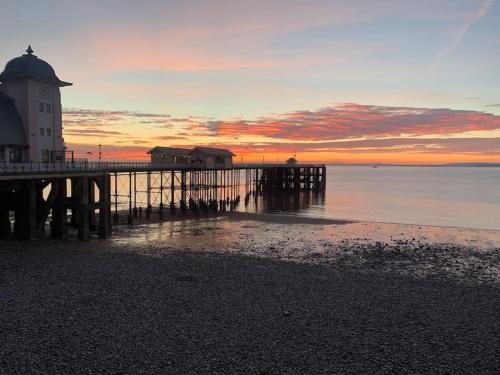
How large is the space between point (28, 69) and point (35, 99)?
84.4 inches

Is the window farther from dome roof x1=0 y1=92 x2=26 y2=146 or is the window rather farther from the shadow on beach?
the shadow on beach

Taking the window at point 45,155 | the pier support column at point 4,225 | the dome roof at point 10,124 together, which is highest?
the dome roof at point 10,124

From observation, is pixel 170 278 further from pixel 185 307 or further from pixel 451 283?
pixel 451 283

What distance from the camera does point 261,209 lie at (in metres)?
53.3

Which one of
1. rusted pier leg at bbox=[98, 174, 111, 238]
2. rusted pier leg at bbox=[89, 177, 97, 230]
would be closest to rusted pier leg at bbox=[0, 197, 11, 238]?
rusted pier leg at bbox=[89, 177, 97, 230]

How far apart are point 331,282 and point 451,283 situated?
5.86m

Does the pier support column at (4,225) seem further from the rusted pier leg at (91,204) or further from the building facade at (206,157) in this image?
the building facade at (206,157)

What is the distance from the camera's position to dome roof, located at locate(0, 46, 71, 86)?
96.0 feet

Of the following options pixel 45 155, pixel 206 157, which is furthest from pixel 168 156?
pixel 45 155

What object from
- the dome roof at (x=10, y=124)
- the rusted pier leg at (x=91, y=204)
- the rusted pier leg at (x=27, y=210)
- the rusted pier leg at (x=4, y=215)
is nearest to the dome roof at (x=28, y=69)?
the dome roof at (x=10, y=124)

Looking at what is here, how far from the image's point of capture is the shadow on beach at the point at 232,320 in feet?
36.2

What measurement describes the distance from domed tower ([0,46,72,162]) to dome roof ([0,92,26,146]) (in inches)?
9.5

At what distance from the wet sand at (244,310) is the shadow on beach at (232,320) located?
52 millimetres

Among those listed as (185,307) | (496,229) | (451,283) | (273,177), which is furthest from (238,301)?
(273,177)
